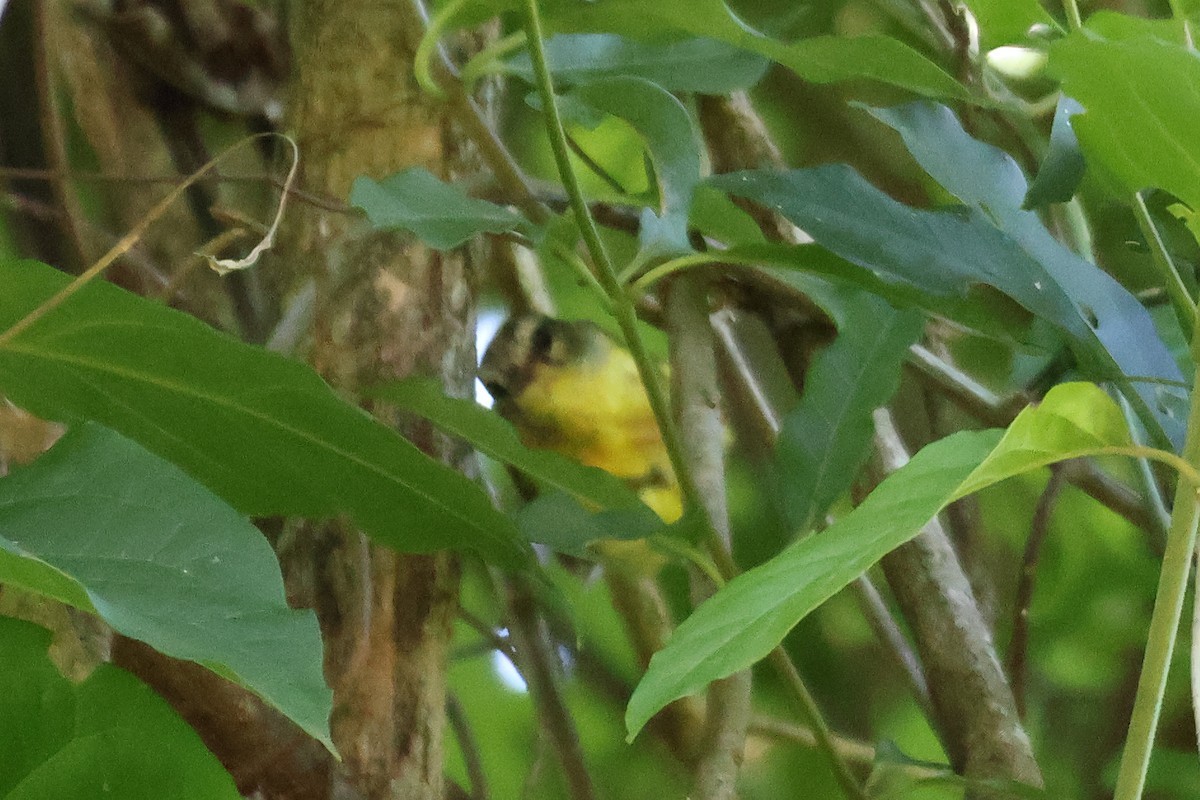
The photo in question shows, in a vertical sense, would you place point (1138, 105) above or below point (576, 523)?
above

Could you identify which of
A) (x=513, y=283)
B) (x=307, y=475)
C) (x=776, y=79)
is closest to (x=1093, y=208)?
(x=776, y=79)

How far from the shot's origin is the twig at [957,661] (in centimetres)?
Result: 61

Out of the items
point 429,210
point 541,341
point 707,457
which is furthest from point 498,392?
point 429,210

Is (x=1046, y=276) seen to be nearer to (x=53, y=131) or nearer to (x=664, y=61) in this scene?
(x=664, y=61)

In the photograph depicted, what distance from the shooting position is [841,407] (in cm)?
54

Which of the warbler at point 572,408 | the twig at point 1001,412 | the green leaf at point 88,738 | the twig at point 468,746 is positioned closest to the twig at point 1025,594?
the twig at point 1001,412

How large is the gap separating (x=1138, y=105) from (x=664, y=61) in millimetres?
235

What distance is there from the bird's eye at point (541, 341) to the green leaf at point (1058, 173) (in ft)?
1.03

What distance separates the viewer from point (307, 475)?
48 cm

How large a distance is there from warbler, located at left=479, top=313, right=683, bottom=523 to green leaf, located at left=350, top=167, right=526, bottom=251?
24 centimetres

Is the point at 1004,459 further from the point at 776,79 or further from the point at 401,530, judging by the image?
the point at 776,79

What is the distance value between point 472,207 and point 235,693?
0.73 ft

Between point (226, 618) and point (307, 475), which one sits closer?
point (226, 618)

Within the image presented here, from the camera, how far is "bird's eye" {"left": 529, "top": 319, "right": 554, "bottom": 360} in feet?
2.36
